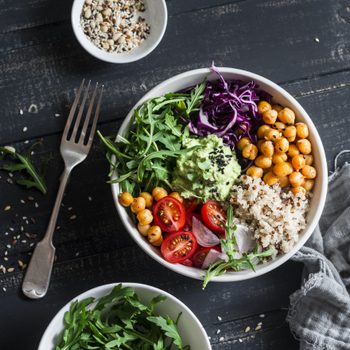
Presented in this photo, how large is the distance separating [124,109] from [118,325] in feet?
2.39

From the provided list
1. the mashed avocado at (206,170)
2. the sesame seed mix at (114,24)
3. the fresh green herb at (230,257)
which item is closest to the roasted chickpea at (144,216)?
the mashed avocado at (206,170)

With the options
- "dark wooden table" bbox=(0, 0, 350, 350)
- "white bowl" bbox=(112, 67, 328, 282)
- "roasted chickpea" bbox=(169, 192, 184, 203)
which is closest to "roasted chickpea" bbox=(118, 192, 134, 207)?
"white bowl" bbox=(112, 67, 328, 282)

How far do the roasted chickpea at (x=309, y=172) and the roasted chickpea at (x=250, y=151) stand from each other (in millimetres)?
157

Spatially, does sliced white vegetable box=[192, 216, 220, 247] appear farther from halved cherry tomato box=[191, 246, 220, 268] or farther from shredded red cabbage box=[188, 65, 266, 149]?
shredded red cabbage box=[188, 65, 266, 149]

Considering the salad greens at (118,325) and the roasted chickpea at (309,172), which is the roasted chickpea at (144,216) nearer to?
the salad greens at (118,325)

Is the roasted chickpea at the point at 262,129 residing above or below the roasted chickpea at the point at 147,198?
above

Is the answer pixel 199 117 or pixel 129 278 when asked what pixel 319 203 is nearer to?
pixel 199 117

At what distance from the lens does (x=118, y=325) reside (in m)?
2.08

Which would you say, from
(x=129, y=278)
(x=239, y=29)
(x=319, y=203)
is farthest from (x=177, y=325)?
(x=239, y=29)

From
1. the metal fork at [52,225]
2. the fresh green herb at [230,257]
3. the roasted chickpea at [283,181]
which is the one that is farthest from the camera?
the metal fork at [52,225]

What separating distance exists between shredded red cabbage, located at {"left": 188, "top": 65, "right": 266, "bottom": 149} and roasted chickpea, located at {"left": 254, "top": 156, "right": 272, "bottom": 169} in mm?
80

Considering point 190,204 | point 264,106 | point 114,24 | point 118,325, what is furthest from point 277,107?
point 118,325

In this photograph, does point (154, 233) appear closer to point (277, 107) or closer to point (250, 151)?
point (250, 151)

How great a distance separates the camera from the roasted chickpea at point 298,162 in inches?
81.1
